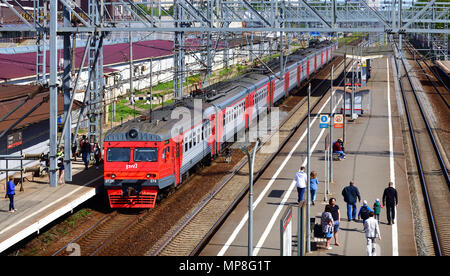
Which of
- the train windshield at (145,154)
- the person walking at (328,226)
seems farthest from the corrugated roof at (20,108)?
the person walking at (328,226)

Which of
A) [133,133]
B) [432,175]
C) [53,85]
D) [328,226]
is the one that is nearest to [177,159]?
[133,133]

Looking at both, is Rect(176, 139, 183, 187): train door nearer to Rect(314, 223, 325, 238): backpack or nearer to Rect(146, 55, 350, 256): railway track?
Rect(146, 55, 350, 256): railway track

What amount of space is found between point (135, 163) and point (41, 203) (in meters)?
3.30

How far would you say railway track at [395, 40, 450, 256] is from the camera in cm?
2059

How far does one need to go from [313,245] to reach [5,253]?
876cm

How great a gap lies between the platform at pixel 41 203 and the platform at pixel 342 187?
494 centimetres

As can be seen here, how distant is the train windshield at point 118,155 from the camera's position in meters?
21.6

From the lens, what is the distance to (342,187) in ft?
83.3

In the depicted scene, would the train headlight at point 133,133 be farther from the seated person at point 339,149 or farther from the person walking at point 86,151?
the seated person at point 339,149

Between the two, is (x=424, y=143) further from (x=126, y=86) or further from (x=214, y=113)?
(x=126, y=86)

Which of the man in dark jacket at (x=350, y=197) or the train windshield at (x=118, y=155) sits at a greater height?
the train windshield at (x=118, y=155)

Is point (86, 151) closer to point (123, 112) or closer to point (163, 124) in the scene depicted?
point (163, 124)

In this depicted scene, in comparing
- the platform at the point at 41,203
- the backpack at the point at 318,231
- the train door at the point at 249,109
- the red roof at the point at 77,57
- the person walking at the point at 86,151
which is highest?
the red roof at the point at 77,57

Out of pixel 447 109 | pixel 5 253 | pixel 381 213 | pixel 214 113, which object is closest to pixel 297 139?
pixel 214 113
